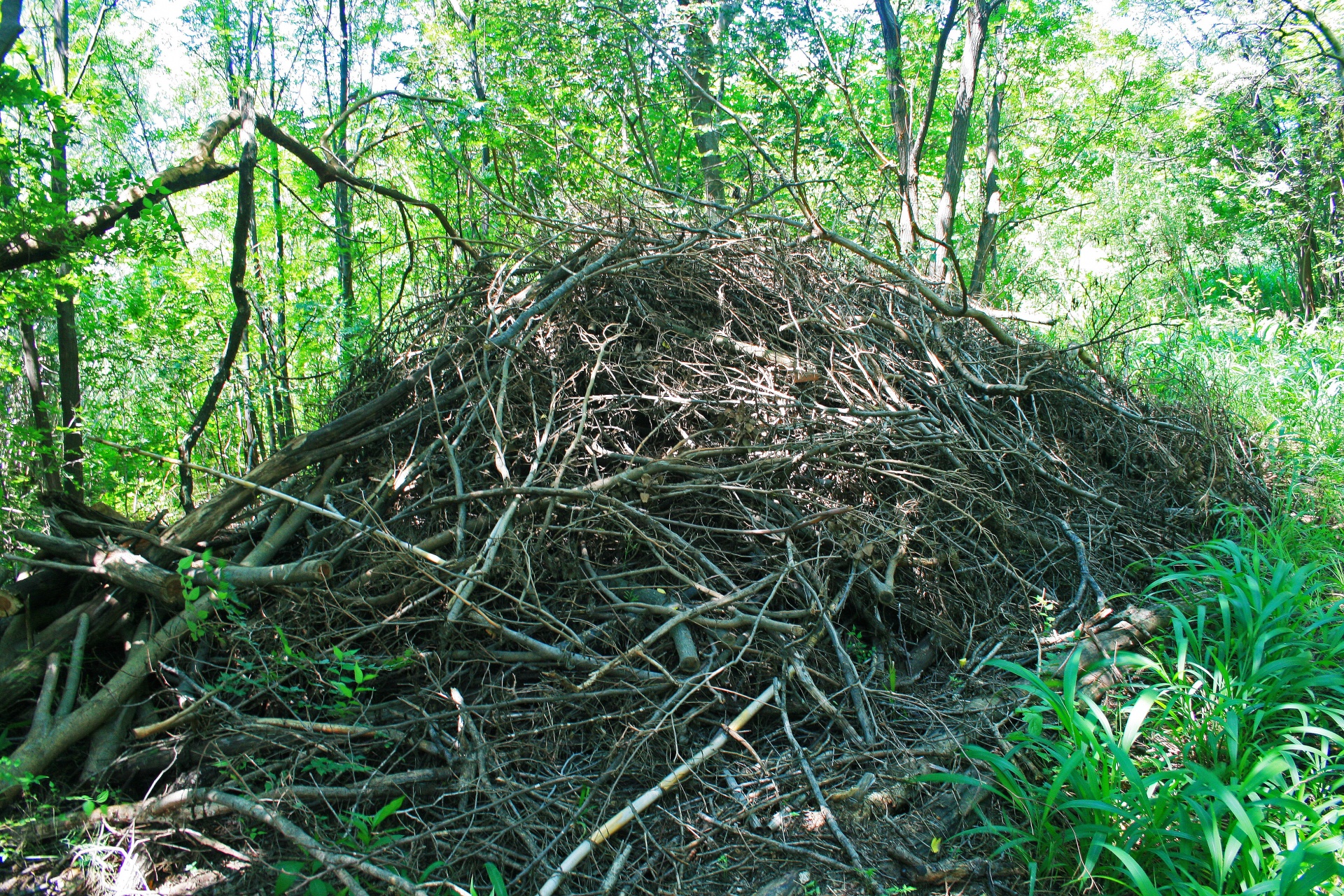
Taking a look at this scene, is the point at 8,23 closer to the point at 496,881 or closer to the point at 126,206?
the point at 126,206

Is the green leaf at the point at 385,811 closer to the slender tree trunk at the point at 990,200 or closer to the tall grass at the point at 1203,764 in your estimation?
the tall grass at the point at 1203,764

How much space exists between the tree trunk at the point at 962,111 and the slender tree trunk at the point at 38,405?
25.6 feet

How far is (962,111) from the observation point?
7738 millimetres

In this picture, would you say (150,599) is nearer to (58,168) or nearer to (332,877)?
(332,877)

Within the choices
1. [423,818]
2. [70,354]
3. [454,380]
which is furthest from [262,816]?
[70,354]

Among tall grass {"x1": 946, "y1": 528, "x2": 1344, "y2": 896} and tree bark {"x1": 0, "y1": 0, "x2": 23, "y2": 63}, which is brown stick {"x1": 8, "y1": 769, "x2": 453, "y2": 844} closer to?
tall grass {"x1": 946, "y1": 528, "x2": 1344, "y2": 896}

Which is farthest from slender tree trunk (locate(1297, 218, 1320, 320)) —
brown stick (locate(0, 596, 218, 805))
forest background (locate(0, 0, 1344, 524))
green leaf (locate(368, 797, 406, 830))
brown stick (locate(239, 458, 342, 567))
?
brown stick (locate(0, 596, 218, 805))

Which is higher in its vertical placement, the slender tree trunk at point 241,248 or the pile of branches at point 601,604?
the slender tree trunk at point 241,248

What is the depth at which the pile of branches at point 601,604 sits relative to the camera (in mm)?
2303

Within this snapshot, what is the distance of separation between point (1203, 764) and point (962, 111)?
724 cm

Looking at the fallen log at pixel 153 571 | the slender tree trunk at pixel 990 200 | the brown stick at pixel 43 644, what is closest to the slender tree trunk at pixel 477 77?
the slender tree trunk at pixel 990 200

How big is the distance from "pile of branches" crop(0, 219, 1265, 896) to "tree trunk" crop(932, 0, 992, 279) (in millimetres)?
4057

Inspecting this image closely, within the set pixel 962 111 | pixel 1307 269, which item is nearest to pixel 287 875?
pixel 962 111

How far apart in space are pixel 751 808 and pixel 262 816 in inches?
60.2
